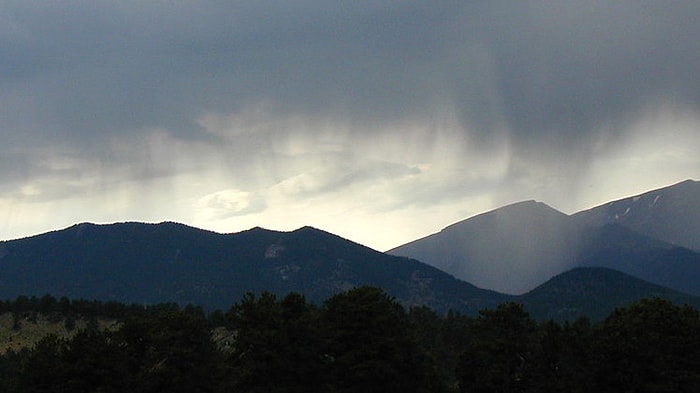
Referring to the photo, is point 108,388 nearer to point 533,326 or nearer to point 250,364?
point 250,364

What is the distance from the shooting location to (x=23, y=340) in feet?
377

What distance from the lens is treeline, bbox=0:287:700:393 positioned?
188 ft

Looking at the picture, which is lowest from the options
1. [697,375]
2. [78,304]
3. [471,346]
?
[697,375]

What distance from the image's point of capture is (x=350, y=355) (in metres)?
60.2

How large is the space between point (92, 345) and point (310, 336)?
18.5 metres

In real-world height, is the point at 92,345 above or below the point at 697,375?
above

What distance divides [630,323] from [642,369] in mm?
6628

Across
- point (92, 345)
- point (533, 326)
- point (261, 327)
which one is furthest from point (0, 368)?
point (533, 326)

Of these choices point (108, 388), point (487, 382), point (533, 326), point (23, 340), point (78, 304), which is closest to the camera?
point (108, 388)

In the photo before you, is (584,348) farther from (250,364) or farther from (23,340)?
(23,340)

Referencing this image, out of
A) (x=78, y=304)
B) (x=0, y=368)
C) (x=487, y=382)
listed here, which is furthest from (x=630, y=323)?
(x=78, y=304)

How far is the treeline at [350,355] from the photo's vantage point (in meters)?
57.2

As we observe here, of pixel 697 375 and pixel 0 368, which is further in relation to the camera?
pixel 0 368

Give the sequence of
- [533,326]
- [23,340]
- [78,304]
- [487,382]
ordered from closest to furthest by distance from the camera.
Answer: [487,382] → [533,326] → [23,340] → [78,304]
